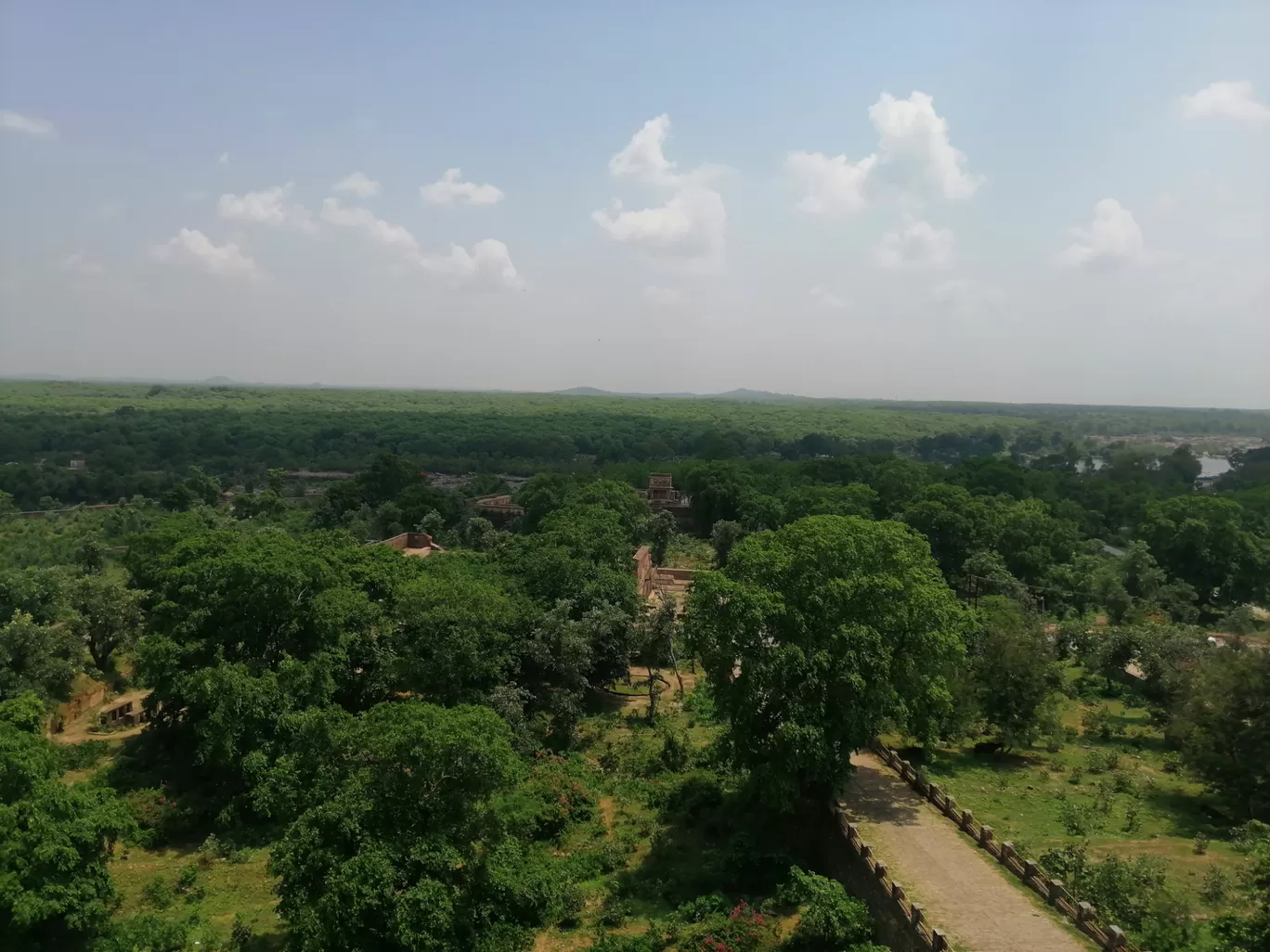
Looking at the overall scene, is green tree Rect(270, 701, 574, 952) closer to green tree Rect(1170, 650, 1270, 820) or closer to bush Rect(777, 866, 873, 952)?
bush Rect(777, 866, 873, 952)

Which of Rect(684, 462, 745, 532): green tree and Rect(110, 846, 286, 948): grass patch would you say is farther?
Rect(684, 462, 745, 532): green tree

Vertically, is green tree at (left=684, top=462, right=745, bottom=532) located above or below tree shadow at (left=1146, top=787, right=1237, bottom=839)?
above

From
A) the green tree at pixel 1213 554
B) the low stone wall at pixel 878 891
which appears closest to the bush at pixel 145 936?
the low stone wall at pixel 878 891

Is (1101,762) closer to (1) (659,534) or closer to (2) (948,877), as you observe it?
(2) (948,877)

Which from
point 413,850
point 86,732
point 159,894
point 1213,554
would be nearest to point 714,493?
point 1213,554

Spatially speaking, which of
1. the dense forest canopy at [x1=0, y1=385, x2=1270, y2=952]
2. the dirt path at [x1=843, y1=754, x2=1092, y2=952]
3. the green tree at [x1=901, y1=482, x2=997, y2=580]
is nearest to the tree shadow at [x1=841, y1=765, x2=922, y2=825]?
the dirt path at [x1=843, y1=754, x2=1092, y2=952]

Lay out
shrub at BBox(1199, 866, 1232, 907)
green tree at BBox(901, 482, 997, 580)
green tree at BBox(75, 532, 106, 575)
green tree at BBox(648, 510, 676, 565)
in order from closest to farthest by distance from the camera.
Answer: shrub at BBox(1199, 866, 1232, 907) < green tree at BBox(75, 532, 106, 575) < green tree at BBox(901, 482, 997, 580) < green tree at BBox(648, 510, 676, 565)

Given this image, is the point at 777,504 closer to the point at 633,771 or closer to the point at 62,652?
the point at 633,771
